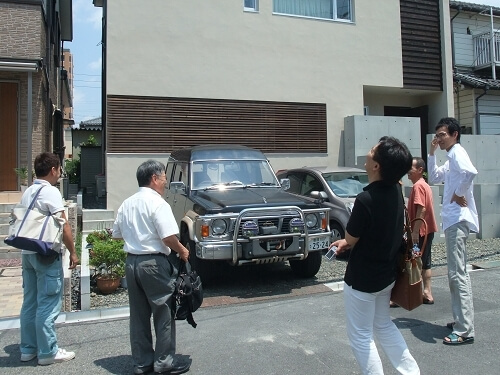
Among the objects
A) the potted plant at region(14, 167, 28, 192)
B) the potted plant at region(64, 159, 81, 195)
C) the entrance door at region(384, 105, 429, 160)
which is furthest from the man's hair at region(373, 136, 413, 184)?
the potted plant at region(64, 159, 81, 195)

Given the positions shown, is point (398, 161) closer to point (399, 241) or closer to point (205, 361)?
point (399, 241)

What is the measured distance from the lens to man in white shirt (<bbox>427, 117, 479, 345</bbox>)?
4539 millimetres

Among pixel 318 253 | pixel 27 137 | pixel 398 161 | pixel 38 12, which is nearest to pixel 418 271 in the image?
pixel 398 161

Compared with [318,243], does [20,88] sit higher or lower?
higher

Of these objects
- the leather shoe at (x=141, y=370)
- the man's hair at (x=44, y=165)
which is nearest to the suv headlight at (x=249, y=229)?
the leather shoe at (x=141, y=370)

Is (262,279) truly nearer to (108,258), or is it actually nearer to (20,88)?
(108,258)

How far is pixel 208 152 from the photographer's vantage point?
785 cm

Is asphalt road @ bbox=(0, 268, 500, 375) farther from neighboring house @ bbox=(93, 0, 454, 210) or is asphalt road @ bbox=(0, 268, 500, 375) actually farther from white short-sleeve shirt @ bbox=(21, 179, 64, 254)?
neighboring house @ bbox=(93, 0, 454, 210)

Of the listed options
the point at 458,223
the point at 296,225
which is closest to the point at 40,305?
the point at 296,225

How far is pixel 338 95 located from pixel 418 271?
464 inches

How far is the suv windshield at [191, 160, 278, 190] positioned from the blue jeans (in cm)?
336

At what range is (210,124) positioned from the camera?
43.0 feet

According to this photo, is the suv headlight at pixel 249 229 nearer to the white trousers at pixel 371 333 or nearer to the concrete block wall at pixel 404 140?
the white trousers at pixel 371 333

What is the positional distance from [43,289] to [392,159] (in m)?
3.16
